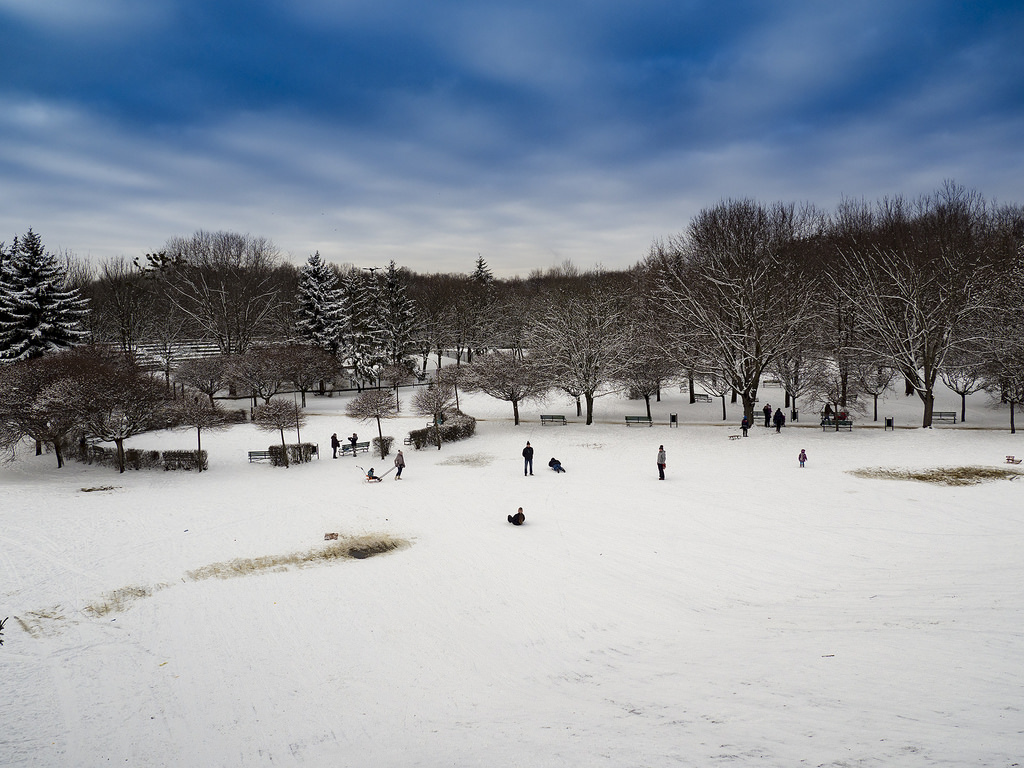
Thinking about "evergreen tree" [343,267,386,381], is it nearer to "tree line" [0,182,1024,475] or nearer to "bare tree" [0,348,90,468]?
"tree line" [0,182,1024,475]

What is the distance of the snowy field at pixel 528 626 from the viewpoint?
25.4 feet

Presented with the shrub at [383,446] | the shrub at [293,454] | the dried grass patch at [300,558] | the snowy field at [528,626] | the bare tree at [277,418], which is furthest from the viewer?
the bare tree at [277,418]

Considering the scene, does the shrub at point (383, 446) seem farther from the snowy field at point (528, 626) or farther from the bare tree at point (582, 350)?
the bare tree at point (582, 350)

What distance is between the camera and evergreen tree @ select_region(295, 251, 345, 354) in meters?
51.6

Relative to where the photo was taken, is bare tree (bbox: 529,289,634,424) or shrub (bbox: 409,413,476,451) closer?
shrub (bbox: 409,413,476,451)

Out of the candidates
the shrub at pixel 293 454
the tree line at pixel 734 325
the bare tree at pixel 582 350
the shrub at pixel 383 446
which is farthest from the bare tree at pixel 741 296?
the shrub at pixel 293 454

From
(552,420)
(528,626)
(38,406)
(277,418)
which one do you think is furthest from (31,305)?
(528,626)

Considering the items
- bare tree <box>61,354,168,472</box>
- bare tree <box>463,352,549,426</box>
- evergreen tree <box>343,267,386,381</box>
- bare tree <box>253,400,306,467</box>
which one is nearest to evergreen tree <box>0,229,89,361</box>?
bare tree <box>61,354,168,472</box>

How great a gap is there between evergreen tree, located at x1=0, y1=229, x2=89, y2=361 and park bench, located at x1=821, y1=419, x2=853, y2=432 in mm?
46916

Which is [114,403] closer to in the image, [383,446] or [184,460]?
[184,460]

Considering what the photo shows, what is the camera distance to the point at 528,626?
11281mm

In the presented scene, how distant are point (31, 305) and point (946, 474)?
5035cm

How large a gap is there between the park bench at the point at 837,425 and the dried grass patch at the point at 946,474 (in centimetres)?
794

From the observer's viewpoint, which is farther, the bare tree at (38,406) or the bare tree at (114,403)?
the bare tree at (114,403)
